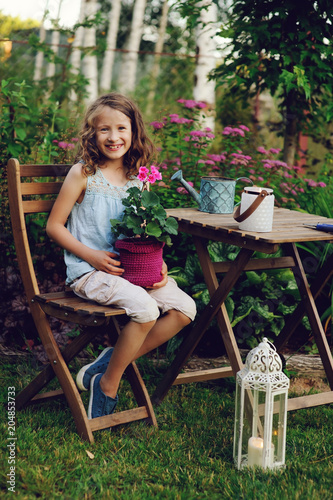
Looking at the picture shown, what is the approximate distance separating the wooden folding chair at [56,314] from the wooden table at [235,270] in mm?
347

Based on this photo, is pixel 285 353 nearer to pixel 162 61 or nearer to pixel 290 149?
pixel 290 149

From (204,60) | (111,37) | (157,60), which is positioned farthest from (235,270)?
(157,60)

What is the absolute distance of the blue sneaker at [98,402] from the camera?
2557mm

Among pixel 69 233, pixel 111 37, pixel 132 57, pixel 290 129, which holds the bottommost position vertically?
pixel 69 233

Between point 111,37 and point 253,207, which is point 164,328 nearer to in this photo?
point 253,207

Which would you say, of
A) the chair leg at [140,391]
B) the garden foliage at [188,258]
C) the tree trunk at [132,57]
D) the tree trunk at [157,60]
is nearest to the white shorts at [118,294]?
the chair leg at [140,391]

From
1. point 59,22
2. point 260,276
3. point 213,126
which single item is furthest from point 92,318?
point 213,126

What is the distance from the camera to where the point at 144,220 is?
2.51 metres

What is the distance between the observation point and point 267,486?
2.21m

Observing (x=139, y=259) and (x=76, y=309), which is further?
(x=139, y=259)

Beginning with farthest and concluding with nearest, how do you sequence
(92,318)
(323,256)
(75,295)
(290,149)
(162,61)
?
(162,61) → (290,149) → (323,256) → (75,295) → (92,318)

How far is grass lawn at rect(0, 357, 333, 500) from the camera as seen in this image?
2164 mm

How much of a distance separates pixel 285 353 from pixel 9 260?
5.75 ft

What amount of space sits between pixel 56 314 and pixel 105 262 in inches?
11.9
